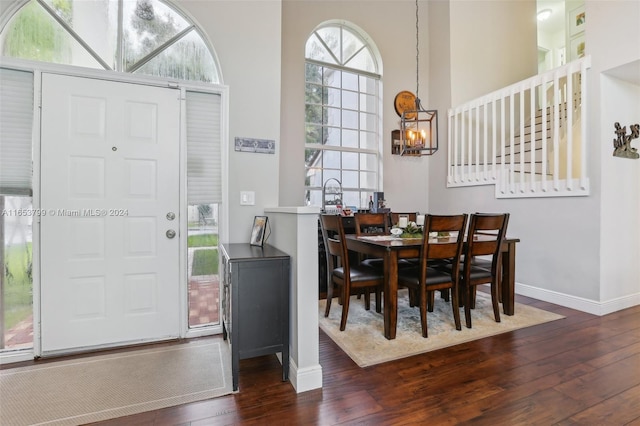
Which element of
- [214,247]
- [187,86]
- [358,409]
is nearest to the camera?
[358,409]

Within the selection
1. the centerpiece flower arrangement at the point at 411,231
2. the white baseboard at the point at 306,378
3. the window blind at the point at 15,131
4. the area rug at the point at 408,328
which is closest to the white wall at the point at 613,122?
the area rug at the point at 408,328

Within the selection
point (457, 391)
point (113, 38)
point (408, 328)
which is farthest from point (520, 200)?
point (113, 38)

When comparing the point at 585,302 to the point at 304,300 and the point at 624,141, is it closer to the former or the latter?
the point at 624,141

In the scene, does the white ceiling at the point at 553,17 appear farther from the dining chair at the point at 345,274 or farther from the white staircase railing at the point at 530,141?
the dining chair at the point at 345,274

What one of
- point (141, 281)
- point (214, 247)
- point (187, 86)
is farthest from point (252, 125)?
point (141, 281)

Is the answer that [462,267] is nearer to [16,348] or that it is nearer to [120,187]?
[120,187]

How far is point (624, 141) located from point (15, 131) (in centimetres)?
545

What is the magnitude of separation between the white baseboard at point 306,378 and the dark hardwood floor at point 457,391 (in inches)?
1.5

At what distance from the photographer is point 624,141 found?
10.1ft

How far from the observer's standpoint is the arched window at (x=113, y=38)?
2.32 meters

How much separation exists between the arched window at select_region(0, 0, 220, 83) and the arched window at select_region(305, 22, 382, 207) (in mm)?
1851

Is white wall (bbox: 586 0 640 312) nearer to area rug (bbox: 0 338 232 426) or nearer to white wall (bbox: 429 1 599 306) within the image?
white wall (bbox: 429 1 599 306)

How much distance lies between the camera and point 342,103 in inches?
179

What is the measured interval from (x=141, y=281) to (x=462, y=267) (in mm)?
2861
